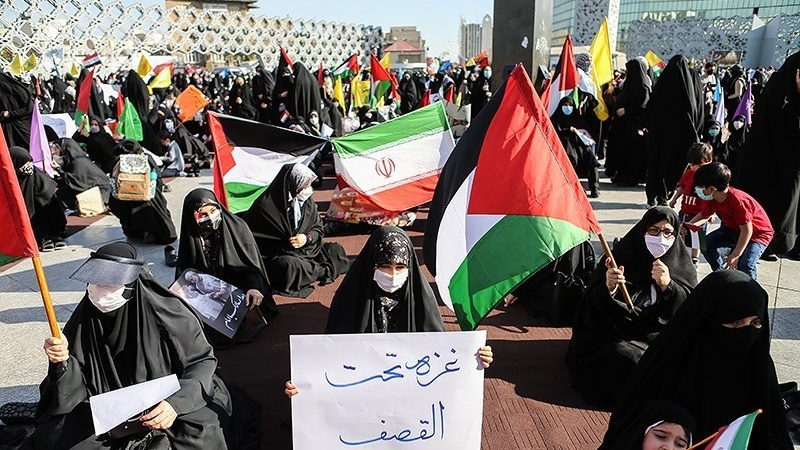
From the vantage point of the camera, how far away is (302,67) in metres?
10.1

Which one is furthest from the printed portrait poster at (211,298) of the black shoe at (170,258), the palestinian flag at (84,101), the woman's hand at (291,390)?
the palestinian flag at (84,101)

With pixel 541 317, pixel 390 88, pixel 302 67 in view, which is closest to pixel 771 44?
pixel 390 88

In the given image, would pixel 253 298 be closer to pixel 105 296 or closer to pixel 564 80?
pixel 105 296

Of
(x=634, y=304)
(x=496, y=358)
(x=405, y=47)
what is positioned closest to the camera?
(x=634, y=304)

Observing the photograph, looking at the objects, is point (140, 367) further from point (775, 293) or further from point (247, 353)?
point (775, 293)

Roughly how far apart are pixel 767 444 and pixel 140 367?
256cm

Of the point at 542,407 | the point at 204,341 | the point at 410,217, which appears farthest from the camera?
the point at 410,217

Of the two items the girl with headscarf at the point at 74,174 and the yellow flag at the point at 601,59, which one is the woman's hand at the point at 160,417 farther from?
the yellow flag at the point at 601,59

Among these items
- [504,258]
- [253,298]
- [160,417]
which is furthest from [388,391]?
[253,298]

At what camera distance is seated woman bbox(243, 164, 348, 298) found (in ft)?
16.4

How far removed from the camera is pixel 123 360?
7.98ft

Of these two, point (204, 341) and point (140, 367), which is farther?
point (204, 341)

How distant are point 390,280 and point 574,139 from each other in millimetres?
5936

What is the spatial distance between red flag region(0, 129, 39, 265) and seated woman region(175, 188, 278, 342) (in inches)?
66.3
